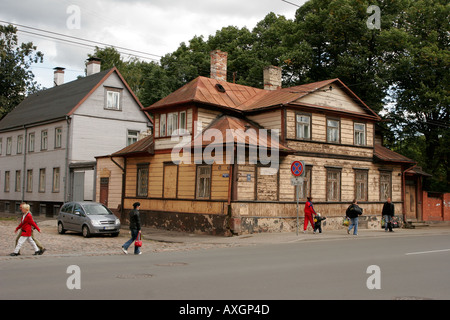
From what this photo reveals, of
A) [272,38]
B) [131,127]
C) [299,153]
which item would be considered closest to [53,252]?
[299,153]

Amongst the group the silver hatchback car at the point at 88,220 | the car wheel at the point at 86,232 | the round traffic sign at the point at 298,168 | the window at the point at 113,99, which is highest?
the window at the point at 113,99

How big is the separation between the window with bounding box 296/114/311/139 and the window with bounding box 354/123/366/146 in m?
4.09

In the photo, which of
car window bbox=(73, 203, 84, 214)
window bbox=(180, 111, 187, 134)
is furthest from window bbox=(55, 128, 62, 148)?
car window bbox=(73, 203, 84, 214)

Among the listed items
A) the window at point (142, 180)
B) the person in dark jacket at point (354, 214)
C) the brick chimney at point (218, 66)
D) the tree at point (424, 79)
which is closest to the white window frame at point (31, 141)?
the window at point (142, 180)

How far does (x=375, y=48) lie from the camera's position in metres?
36.8

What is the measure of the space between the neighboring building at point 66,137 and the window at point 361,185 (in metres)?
16.7

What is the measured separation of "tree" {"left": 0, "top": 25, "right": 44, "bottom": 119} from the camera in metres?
47.6

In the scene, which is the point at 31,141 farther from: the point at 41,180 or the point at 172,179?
the point at 172,179

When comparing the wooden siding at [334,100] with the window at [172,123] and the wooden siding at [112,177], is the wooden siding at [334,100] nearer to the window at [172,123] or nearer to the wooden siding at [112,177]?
the window at [172,123]

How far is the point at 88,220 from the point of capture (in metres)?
21.6

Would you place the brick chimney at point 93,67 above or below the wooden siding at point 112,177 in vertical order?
above

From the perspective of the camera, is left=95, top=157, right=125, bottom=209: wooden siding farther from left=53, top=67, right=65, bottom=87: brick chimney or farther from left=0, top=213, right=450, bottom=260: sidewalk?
left=53, top=67, right=65, bottom=87: brick chimney

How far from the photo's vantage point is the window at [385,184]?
30.2 metres
